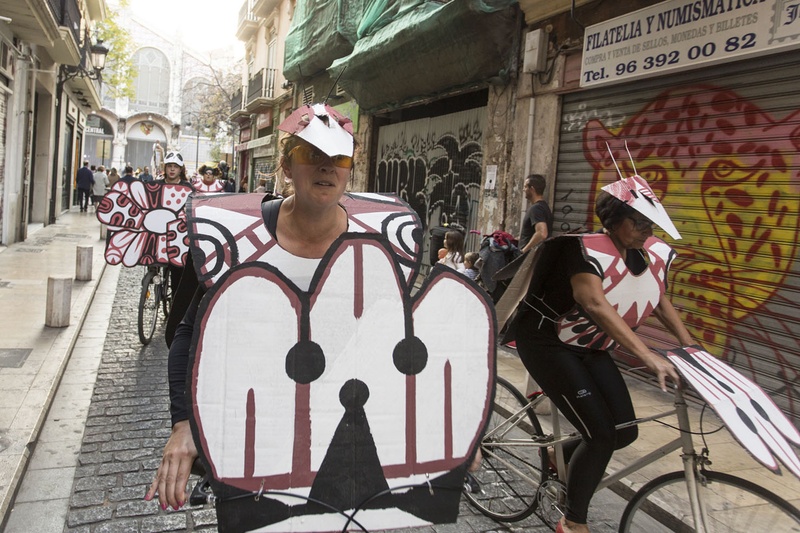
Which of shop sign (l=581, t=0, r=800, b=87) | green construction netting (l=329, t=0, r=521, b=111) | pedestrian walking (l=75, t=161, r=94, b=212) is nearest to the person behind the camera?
shop sign (l=581, t=0, r=800, b=87)

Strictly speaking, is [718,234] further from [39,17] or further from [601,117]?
[39,17]

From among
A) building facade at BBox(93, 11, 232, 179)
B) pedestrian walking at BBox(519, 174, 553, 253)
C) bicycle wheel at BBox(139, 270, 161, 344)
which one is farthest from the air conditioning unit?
building facade at BBox(93, 11, 232, 179)

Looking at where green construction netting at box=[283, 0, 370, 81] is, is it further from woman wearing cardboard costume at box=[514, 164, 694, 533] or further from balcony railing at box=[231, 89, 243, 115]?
woman wearing cardboard costume at box=[514, 164, 694, 533]

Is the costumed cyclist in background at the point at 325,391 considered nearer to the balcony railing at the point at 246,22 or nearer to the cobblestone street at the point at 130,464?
the cobblestone street at the point at 130,464

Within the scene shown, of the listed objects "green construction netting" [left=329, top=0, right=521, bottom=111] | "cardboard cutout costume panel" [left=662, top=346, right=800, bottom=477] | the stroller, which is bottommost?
"cardboard cutout costume panel" [left=662, top=346, right=800, bottom=477]

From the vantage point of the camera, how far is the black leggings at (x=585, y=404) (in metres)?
2.96

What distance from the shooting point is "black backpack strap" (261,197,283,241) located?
197 centimetres

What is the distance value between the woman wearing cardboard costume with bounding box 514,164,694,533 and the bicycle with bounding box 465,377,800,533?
15cm

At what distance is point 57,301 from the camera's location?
22.9ft

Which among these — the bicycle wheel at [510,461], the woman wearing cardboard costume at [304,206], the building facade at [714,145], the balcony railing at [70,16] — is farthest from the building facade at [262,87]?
the woman wearing cardboard costume at [304,206]

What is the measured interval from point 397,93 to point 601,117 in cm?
635

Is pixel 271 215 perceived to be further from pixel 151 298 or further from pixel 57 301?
pixel 151 298

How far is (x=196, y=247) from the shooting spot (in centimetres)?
186

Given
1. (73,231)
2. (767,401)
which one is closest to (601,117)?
Result: (767,401)
